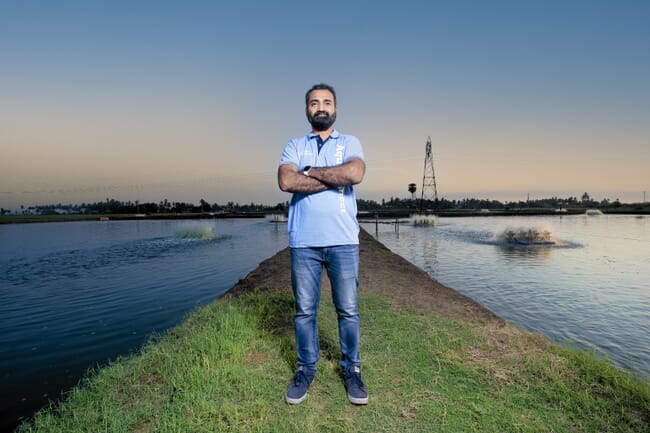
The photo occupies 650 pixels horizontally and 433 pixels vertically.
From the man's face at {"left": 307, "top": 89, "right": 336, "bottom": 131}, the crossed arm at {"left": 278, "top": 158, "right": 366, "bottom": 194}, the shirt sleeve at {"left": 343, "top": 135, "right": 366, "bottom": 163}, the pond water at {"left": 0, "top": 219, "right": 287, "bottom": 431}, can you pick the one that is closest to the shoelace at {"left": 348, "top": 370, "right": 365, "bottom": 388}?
the crossed arm at {"left": 278, "top": 158, "right": 366, "bottom": 194}

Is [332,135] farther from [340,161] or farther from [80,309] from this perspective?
[80,309]

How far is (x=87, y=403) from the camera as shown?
3.80 m

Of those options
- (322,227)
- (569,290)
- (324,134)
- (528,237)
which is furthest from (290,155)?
(528,237)

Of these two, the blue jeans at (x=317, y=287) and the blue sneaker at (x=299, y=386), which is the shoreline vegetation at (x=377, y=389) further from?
the blue jeans at (x=317, y=287)

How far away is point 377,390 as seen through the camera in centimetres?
347

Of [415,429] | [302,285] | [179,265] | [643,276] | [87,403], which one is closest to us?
[415,429]

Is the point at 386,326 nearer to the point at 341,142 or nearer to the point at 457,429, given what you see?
the point at 457,429

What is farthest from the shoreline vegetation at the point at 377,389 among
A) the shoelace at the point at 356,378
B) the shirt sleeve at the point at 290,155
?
the shirt sleeve at the point at 290,155

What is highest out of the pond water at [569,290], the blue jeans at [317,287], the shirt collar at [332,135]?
the shirt collar at [332,135]

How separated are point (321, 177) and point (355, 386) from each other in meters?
2.17

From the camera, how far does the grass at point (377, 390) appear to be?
9.83 ft

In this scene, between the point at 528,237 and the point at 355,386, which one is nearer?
the point at 355,386

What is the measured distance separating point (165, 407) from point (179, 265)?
56.9ft

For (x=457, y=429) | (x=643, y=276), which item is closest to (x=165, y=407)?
(x=457, y=429)
